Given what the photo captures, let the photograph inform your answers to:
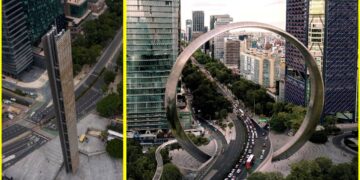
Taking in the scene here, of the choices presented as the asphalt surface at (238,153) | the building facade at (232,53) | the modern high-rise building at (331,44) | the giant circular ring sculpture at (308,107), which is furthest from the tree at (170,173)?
the building facade at (232,53)

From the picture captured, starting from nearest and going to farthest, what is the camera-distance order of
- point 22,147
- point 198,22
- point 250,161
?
point 250,161 < point 22,147 < point 198,22

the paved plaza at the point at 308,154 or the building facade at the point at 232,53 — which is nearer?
the paved plaza at the point at 308,154

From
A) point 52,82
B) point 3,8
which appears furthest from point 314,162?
point 3,8

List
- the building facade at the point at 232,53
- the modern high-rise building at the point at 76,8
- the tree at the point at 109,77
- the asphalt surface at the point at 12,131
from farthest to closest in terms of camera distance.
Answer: the building facade at the point at 232,53, the modern high-rise building at the point at 76,8, the tree at the point at 109,77, the asphalt surface at the point at 12,131

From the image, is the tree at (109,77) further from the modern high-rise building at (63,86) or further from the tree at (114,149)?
the modern high-rise building at (63,86)

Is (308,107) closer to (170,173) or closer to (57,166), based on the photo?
(170,173)

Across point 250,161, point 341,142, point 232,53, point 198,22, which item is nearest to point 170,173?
point 250,161
